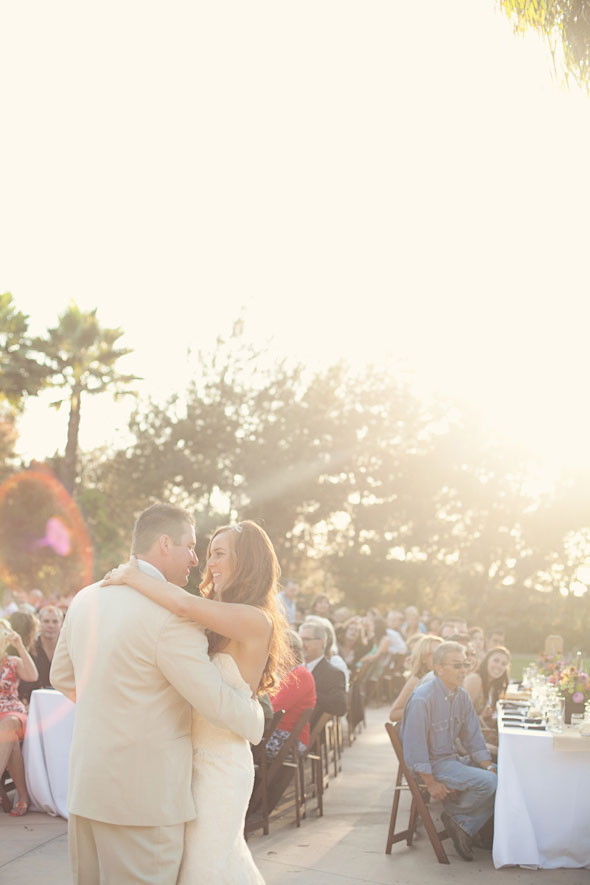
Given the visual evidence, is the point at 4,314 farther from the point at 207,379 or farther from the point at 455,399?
the point at 455,399

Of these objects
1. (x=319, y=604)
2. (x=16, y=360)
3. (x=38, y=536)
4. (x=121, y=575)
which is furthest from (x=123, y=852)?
(x=38, y=536)

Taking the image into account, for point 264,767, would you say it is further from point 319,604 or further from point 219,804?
point 319,604

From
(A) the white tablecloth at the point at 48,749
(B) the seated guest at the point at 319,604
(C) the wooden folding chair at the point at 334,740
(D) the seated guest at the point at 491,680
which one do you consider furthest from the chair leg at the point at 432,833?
(B) the seated guest at the point at 319,604

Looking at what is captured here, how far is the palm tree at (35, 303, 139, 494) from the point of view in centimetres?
2758

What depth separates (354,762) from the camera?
10.4m

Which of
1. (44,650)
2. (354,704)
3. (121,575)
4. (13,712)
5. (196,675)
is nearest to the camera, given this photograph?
(196,675)

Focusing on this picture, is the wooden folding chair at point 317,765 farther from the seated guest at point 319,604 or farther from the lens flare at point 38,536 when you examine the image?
the lens flare at point 38,536

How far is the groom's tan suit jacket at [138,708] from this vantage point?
2.89 meters

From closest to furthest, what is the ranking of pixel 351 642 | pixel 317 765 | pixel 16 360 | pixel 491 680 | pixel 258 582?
pixel 258 582, pixel 317 765, pixel 491 680, pixel 351 642, pixel 16 360

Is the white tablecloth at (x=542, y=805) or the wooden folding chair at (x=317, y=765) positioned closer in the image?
the white tablecloth at (x=542, y=805)

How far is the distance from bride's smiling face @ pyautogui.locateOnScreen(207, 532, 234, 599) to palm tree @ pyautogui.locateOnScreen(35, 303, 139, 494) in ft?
82.1

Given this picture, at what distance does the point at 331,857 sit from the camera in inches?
245

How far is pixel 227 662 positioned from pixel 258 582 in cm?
33

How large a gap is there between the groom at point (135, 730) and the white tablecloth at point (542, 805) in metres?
3.47
